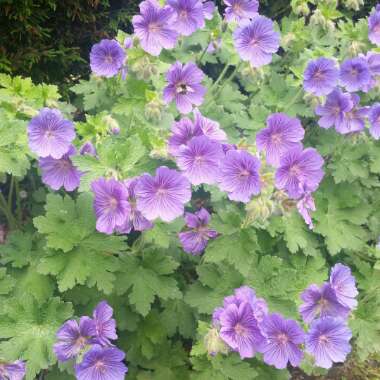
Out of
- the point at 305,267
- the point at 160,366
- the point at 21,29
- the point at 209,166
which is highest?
the point at 209,166

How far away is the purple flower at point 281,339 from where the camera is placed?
1846 mm

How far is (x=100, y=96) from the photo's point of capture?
2.70 m

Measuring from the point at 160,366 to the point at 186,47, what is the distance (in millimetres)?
1801

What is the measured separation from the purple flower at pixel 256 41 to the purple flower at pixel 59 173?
1.04 m

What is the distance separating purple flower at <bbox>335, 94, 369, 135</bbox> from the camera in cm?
270

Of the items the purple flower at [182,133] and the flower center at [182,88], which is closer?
the purple flower at [182,133]

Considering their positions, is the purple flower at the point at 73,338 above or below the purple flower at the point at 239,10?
below

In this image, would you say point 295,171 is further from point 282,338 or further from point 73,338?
point 73,338

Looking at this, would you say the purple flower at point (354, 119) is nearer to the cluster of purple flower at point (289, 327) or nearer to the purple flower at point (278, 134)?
the purple flower at point (278, 134)

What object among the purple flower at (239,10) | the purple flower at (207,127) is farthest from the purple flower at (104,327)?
the purple flower at (239,10)

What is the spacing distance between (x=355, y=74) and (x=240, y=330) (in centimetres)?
151

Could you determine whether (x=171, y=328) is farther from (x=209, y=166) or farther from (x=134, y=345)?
(x=209, y=166)

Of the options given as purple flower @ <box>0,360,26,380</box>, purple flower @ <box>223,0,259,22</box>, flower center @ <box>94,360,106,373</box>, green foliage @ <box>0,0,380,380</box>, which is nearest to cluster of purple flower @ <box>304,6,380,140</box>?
green foliage @ <box>0,0,380,380</box>

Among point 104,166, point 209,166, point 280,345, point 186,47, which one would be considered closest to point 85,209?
point 104,166
